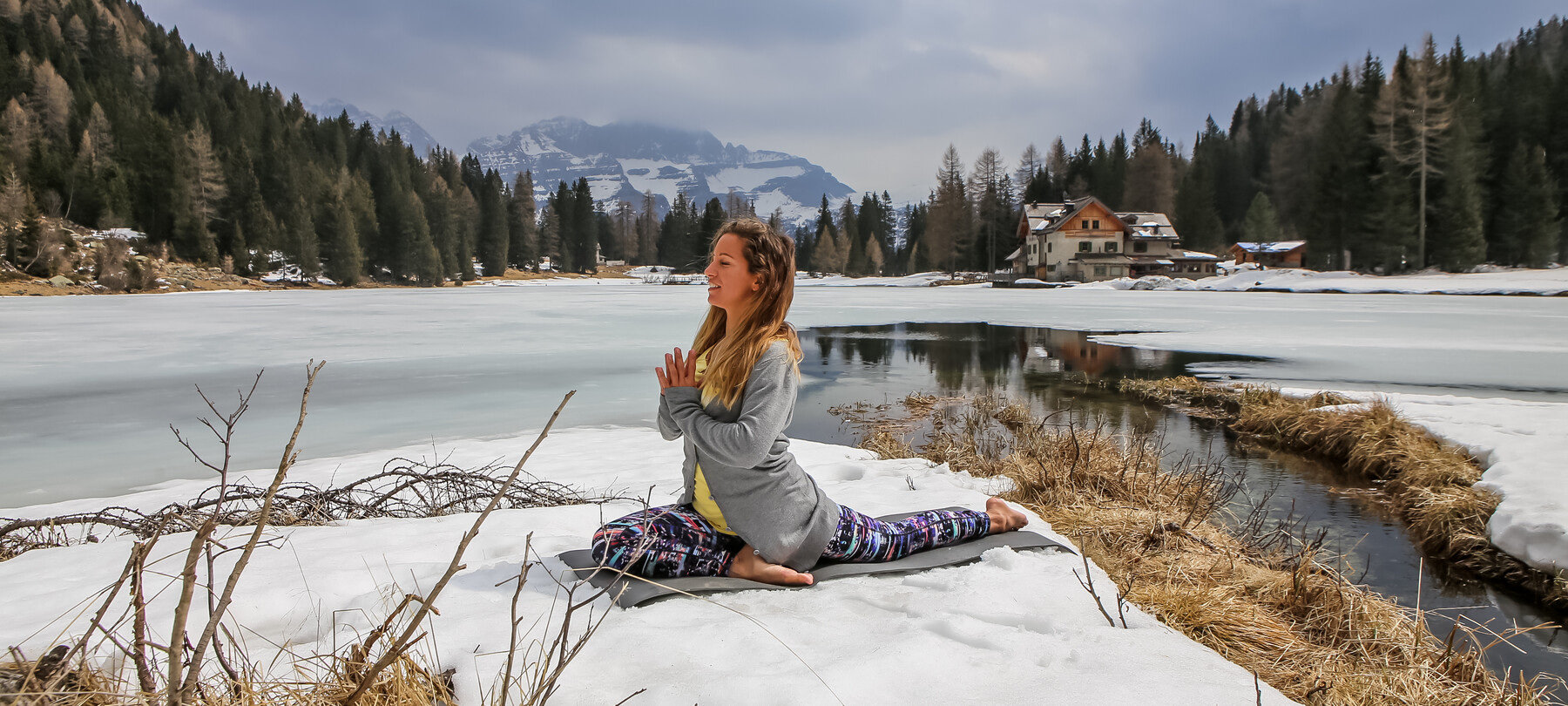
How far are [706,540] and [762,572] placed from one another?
257 millimetres

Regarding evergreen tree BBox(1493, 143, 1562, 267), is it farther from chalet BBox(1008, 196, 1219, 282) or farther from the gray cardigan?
the gray cardigan

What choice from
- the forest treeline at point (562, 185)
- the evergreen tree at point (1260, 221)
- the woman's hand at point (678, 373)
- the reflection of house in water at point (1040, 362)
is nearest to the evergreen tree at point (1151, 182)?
the forest treeline at point (562, 185)

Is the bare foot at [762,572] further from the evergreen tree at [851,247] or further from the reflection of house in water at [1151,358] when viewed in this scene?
the evergreen tree at [851,247]

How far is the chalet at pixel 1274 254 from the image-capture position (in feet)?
167

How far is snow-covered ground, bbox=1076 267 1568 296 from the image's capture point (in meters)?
27.1

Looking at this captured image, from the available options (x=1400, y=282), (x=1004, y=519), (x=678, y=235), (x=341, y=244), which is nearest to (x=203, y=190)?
(x=341, y=244)

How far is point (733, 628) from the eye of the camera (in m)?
2.12

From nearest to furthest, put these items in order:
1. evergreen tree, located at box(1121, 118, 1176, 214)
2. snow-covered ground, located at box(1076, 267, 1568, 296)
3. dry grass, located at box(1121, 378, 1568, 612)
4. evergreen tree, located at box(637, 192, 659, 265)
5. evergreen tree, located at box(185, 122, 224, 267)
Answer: dry grass, located at box(1121, 378, 1568, 612) < snow-covered ground, located at box(1076, 267, 1568, 296) < evergreen tree, located at box(185, 122, 224, 267) < evergreen tree, located at box(1121, 118, 1176, 214) < evergreen tree, located at box(637, 192, 659, 265)

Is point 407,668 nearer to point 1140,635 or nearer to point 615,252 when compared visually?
point 1140,635

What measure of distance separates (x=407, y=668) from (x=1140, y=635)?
2.00m

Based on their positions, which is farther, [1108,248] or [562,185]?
[562,185]

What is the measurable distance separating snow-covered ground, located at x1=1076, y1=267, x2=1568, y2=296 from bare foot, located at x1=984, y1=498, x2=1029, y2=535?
3323 cm

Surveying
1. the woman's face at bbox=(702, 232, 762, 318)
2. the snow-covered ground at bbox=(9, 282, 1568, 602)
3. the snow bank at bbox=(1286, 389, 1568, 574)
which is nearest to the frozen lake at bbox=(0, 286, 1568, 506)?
the snow-covered ground at bbox=(9, 282, 1568, 602)

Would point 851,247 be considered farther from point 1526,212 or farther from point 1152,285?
point 1526,212
